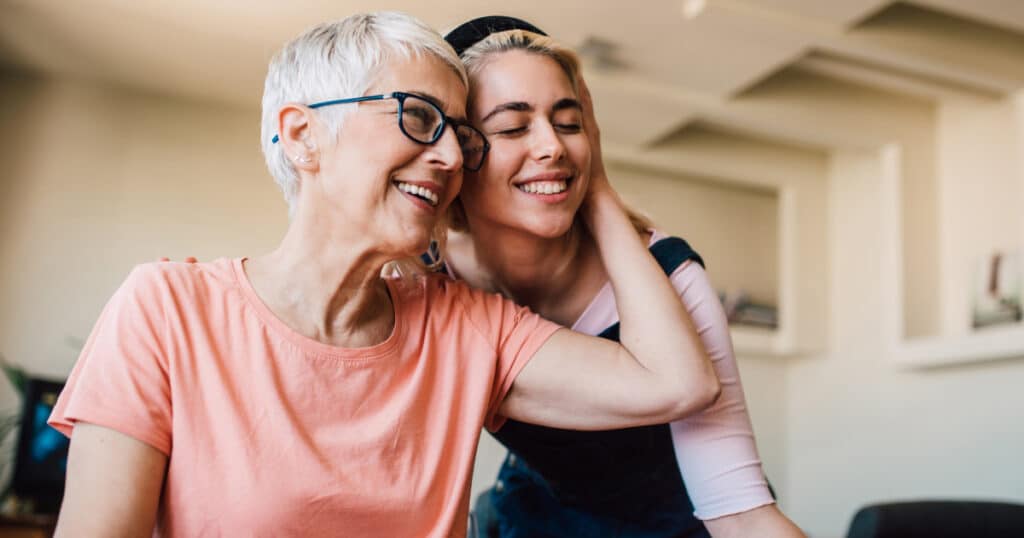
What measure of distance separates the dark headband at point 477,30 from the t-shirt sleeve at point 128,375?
68cm

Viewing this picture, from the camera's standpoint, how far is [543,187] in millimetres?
1383

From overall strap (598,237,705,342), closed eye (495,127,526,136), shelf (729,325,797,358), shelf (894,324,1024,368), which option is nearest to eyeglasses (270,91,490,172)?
closed eye (495,127,526,136)

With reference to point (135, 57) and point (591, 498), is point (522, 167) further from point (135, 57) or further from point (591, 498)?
point (135, 57)

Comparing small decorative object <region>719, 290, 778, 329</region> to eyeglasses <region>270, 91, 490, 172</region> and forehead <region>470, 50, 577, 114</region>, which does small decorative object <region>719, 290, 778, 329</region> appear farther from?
eyeglasses <region>270, 91, 490, 172</region>

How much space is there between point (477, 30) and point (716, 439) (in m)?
0.79

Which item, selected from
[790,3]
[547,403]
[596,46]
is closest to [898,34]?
[790,3]

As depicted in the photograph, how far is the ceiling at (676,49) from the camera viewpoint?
3.66m

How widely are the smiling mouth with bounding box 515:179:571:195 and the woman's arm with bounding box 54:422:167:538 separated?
0.69 metres

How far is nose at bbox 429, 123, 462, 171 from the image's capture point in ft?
3.83

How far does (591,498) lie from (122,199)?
157 inches

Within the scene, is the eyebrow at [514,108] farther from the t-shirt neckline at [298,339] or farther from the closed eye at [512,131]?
the t-shirt neckline at [298,339]

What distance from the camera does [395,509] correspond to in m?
1.11

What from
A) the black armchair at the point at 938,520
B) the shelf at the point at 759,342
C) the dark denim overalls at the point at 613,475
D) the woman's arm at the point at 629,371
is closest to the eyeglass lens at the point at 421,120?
the woman's arm at the point at 629,371

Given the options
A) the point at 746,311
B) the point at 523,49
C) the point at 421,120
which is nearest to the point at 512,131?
the point at 523,49
